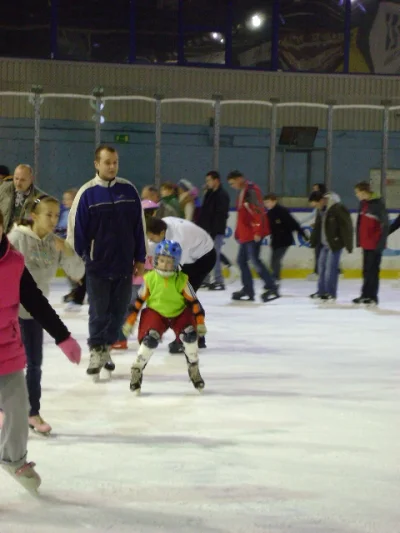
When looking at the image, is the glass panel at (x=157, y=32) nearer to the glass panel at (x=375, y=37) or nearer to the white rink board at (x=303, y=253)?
the glass panel at (x=375, y=37)

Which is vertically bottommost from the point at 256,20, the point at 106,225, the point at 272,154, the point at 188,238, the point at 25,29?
the point at 188,238

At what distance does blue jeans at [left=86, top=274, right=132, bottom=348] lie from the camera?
20.1ft

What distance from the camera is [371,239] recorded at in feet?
36.6

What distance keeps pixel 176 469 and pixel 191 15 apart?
1690 centimetres

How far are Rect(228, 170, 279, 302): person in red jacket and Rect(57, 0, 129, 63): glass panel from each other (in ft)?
30.0

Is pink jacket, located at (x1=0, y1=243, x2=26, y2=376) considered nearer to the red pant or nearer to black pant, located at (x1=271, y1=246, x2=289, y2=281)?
the red pant

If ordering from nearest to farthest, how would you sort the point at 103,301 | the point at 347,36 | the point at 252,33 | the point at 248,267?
1. the point at 103,301
2. the point at 248,267
3. the point at 252,33
4. the point at 347,36

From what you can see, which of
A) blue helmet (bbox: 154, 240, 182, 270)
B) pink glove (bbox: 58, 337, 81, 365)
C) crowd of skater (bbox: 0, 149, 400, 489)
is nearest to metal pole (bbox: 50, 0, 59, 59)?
crowd of skater (bbox: 0, 149, 400, 489)

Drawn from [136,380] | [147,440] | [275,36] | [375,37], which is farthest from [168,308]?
[375,37]

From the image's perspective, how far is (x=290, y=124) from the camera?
1966cm

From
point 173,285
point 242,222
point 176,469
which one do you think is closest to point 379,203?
point 242,222

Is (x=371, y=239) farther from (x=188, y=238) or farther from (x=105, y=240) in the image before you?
(x=105, y=240)

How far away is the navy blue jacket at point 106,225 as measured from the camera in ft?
19.7

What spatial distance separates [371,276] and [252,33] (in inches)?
407
